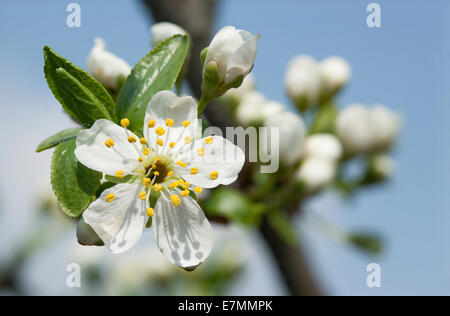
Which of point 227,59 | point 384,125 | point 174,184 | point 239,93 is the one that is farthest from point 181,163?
point 384,125

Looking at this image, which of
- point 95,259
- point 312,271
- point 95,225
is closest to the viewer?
point 95,225

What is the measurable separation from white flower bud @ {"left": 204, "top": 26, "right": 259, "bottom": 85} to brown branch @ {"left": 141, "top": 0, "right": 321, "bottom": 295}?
39 cm

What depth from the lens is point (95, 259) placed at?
5.39ft

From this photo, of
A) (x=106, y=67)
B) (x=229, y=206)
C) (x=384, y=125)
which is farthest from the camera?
(x=384, y=125)

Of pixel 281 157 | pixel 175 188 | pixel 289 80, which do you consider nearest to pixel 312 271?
pixel 281 157

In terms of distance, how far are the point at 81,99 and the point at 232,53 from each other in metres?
0.17

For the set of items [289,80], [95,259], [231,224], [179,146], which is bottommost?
[95,259]

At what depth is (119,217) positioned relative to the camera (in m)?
0.50

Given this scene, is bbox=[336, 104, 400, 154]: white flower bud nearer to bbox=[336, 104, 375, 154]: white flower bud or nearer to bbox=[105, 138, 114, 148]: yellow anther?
bbox=[336, 104, 375, 154]: white flower bud

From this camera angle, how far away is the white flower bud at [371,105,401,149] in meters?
1.31

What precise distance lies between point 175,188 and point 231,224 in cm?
29

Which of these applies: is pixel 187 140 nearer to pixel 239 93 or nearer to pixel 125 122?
pixel 125 122

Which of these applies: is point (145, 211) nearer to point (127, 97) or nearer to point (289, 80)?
point (127, 97)

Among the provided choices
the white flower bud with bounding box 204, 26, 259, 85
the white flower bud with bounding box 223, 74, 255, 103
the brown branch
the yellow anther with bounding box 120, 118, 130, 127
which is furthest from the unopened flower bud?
the white flower bud with bounding box 223, 74, 255, 103
